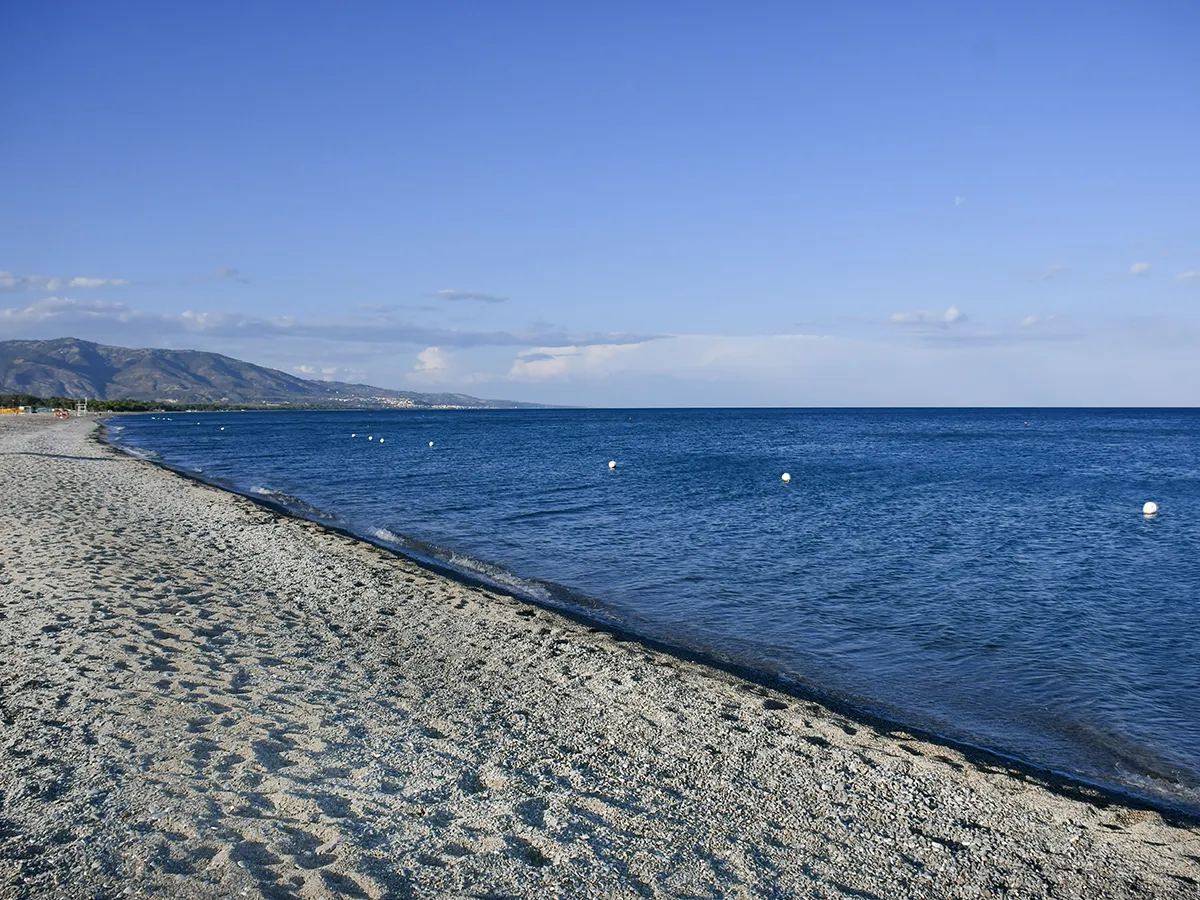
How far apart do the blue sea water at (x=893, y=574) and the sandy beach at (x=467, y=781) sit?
1767 millimetres

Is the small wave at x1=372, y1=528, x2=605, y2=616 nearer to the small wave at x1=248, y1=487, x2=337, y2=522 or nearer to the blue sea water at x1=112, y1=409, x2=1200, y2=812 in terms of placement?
the blue sea water at x1=112, y1=409, x2=1200, y2=812

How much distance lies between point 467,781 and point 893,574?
13.9 meters

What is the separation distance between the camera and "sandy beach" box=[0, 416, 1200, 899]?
5531mm

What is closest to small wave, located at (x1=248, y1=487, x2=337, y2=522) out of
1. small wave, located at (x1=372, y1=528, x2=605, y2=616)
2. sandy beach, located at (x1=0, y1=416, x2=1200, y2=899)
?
small wave, located at (x1=372, y1=528, x2=605, y2=616)

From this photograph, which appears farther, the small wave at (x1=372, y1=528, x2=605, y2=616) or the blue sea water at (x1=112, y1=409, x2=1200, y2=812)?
the small wave at (x1=372, y1=528, x2=605, y2=616)

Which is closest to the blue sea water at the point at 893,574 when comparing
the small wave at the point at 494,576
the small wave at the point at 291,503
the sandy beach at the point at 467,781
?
the small wave at the point at 494,576

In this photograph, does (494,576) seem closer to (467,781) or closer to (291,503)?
(467,781)

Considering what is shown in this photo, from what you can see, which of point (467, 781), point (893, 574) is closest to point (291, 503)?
point (893, 574)

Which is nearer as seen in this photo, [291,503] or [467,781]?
[467,781]

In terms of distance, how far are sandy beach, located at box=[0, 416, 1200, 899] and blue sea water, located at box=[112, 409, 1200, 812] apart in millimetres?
1767

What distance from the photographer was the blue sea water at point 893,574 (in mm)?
10211

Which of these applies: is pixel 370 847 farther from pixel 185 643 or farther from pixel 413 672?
pixel 185 643

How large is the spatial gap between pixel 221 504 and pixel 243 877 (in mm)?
22178

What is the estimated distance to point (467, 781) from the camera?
274 inches
